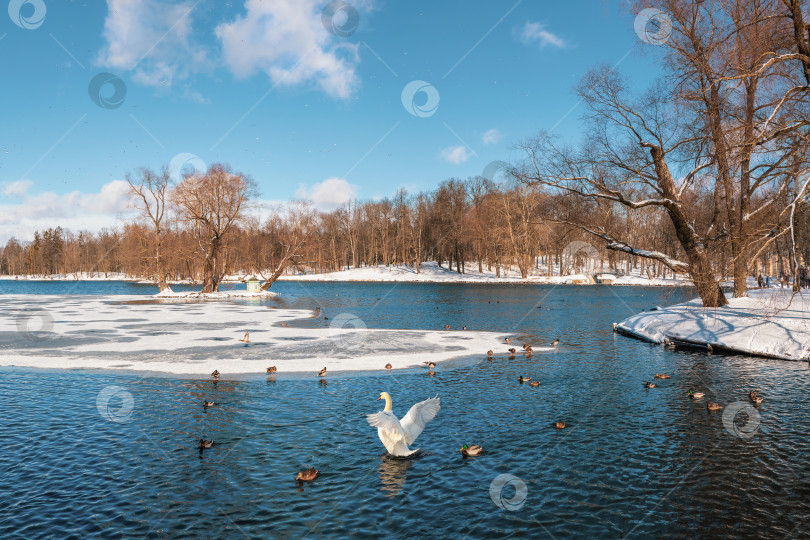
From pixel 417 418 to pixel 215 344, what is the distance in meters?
17.0

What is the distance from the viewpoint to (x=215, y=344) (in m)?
25.1

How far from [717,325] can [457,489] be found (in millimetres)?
22408

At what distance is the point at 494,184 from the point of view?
384 ft

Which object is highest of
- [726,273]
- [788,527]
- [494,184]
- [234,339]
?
[494,184]

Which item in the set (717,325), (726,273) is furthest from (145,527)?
(717,325)

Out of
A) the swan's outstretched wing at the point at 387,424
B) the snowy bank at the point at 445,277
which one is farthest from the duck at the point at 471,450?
the snowy bank at the point at 445,277

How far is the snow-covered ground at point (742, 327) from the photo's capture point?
22672mm

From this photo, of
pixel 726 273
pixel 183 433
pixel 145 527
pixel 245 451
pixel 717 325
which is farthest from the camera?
pixel 717 325

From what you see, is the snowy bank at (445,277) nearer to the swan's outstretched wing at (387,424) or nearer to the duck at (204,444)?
the swan's outstretched wing at (387,424)

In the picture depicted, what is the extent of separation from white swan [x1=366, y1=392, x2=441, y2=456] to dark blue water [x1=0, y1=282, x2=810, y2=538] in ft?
1.12

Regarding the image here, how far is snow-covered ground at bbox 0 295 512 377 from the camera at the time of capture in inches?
812

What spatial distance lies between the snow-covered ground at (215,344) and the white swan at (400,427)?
8.93m

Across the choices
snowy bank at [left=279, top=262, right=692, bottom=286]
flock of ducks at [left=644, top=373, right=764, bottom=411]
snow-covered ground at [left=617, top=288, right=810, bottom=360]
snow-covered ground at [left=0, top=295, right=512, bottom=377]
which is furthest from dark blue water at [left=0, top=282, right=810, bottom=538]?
snowy bank at [left=279, top=262, right=692, bottom=286]

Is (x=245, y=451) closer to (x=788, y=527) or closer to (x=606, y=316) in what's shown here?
(x=788, y=527)
